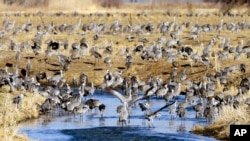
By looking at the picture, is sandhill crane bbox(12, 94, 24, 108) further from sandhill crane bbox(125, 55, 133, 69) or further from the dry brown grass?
sandhill crane bbox(125, 55, 133, 69)

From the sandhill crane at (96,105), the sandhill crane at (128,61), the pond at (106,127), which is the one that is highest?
the sandhill crane at (128,61)

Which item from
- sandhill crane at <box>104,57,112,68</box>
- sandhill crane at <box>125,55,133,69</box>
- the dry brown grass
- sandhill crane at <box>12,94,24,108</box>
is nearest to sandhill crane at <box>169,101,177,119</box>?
the dry brown grass

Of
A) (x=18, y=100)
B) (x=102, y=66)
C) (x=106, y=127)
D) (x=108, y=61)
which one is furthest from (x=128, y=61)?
(x=106, y=127)

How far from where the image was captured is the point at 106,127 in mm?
20547

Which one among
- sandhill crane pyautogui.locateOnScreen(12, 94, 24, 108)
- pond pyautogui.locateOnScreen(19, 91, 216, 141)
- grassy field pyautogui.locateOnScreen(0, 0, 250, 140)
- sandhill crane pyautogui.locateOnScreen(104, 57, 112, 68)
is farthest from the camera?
sandhill crane pyautogui.locateOnScreen(104, 57, 112, 68)

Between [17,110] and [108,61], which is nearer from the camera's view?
[17,110]

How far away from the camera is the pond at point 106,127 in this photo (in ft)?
62.9

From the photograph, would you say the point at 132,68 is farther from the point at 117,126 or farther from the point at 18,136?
the point at 18,136

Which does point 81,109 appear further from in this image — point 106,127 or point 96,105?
point 106,127

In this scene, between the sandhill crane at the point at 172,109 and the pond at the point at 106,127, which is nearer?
the pond at the point at 106,127

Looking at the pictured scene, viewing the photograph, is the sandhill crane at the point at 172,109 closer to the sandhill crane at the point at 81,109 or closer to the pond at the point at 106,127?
the pond at the point at 106,127

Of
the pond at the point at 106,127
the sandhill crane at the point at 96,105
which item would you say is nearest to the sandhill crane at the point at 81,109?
the pond at the point at 106,127

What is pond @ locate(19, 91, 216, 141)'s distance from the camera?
19172 mm

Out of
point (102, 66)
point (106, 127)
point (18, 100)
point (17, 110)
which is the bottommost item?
point (106, 127)
